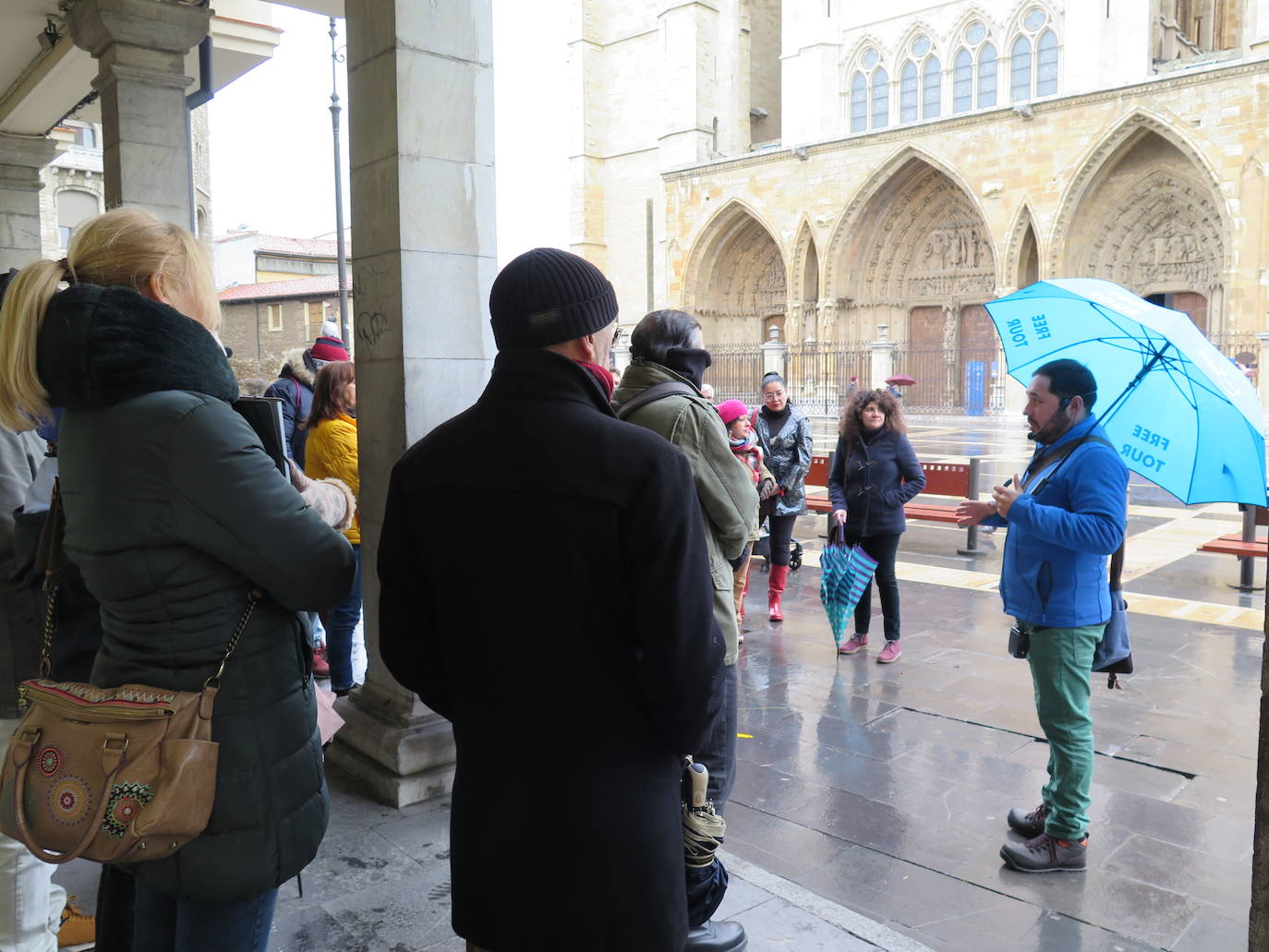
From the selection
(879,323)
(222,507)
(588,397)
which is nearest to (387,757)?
(222,507)

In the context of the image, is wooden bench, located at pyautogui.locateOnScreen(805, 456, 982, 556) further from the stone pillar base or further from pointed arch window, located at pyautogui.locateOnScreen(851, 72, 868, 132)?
pointed arch window, located at pyautogui.locateOnScreen(851, 72, 868, 132)

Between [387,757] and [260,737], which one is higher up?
[260,737]

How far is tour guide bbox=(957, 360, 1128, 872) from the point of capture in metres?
3.35

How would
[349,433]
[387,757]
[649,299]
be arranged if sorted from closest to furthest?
[387,757]
[349,433]
[649,299]

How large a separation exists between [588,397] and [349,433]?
11.6 feet

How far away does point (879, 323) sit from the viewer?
107ft

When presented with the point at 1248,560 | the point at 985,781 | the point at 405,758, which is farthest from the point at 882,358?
the point at 405,758

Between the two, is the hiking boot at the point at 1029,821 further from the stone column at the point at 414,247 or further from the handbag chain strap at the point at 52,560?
the handbag chain strap at the point at 52,560

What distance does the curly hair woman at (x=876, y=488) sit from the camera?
622 centimetres

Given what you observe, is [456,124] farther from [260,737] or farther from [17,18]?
[17,18]

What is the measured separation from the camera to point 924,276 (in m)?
32.2

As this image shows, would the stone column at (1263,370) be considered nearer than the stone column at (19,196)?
No

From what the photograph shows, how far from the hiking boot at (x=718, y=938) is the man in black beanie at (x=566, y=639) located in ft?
3.70

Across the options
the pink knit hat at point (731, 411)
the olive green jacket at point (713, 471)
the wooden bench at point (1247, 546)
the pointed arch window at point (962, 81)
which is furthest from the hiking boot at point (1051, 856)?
the pointed arch window at point (962, 81)
